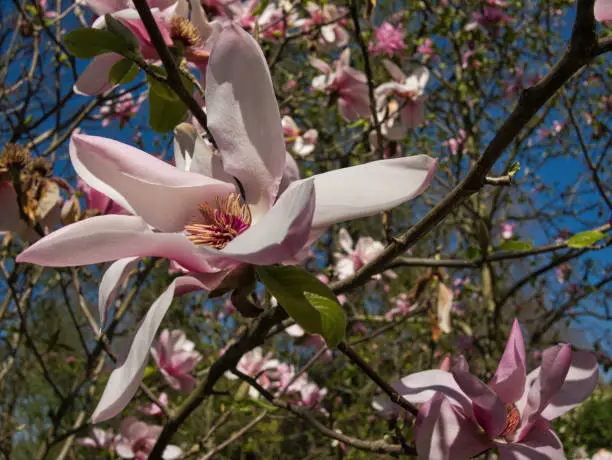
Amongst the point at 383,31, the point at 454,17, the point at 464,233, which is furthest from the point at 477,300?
the point at 383,31

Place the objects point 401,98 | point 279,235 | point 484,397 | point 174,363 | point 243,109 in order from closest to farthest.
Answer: point 279,235 → point 243,109 → point 484,397 → point 174,363 → point 401,98

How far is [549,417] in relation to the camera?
0.54 meters

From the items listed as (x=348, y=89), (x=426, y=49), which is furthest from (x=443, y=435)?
(x=426, y=49)

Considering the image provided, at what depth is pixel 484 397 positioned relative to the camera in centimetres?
50

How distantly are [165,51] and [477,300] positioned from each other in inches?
148

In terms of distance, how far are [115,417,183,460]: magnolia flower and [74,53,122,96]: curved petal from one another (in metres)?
1.18

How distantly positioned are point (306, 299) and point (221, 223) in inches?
4.8

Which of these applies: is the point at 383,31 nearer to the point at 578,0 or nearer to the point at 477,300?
the point at 578,0

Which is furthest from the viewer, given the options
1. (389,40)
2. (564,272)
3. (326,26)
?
(564,272)

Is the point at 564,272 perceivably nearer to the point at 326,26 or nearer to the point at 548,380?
the point at 326,26

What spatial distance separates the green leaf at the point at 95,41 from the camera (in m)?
0.51

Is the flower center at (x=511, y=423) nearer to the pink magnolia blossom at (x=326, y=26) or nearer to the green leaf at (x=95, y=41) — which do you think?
the green leaf at (x=95, y=41)

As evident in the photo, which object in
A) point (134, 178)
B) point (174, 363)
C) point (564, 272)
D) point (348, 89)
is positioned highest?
point (348, 89)

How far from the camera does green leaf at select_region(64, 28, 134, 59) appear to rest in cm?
51
